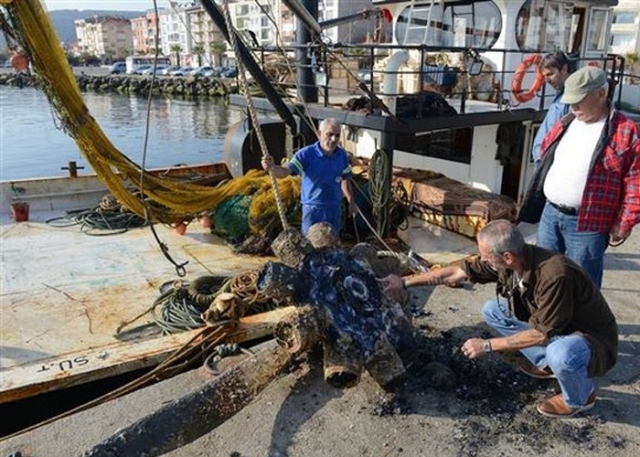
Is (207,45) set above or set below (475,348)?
above

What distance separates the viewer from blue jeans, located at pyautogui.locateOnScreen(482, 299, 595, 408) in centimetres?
295

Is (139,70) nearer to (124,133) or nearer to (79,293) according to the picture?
(124,133)

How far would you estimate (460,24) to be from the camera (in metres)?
9.27

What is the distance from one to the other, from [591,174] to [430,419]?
1.79m

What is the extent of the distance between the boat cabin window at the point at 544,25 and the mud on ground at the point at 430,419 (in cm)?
675

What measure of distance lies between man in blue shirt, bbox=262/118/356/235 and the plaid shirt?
6.90 ft

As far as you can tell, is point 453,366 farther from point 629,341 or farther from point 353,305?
point 629,341

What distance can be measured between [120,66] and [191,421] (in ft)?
281

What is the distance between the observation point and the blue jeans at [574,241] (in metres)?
3.66

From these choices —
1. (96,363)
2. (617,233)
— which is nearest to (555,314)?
(617,233)

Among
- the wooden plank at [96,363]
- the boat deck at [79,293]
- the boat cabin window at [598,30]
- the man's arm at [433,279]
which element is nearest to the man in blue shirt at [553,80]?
the man's arm at [433,279]

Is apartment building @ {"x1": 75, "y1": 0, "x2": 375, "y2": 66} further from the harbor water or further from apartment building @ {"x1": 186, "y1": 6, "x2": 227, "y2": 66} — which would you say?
the harbor water

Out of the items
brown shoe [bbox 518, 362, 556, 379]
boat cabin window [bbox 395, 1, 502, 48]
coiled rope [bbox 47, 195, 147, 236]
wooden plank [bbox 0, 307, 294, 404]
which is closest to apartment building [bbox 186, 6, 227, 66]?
boat cabin window [bbox 395, 1, 502, 48]

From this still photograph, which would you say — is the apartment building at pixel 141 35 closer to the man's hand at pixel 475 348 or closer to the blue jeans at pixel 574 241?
the blue jeans at pixel 574 241
